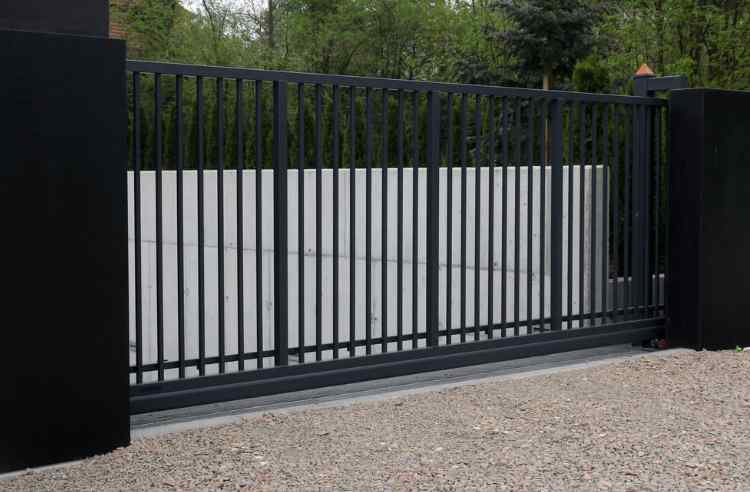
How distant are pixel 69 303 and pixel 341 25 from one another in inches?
1017

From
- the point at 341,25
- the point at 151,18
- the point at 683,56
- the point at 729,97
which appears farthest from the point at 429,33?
the point at 729,97

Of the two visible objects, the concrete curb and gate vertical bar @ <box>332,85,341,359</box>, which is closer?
the concrete curb

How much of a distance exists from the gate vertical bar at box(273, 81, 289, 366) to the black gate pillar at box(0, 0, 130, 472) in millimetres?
975

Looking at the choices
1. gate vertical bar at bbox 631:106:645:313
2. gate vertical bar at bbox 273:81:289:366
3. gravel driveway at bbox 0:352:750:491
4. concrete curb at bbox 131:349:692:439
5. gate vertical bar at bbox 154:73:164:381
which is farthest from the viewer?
gate vertical bar at bbox 631:106:645:313

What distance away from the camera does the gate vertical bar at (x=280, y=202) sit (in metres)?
4.51

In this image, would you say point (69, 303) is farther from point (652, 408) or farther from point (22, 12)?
point (652, 408)

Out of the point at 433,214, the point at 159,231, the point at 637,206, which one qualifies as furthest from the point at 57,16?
the point at 637,206

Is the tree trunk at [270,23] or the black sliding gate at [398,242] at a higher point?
the tree trunk at [270,23]

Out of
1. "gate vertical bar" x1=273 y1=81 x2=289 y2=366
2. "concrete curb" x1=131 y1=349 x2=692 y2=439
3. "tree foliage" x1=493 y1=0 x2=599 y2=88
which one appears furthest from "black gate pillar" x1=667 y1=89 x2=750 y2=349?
"tree foliage" x1=493 y1=0 x2=599 y2=88

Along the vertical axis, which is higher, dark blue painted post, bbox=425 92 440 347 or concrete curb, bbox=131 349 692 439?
dark blue painted post, bbox=425 92 440 347

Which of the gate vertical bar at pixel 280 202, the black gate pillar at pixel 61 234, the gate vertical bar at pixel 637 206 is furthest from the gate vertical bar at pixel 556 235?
the black gate pillar at pixel 61 234

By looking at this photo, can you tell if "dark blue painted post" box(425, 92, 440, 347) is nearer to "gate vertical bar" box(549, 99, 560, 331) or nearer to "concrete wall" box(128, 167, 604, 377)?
"gate vertical bar" box(549, 99, 560, 331)

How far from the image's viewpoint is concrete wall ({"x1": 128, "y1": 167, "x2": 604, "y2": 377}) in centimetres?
732

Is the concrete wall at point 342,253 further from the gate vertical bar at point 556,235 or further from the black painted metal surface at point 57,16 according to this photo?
the black painted metal surface at point 57,16
